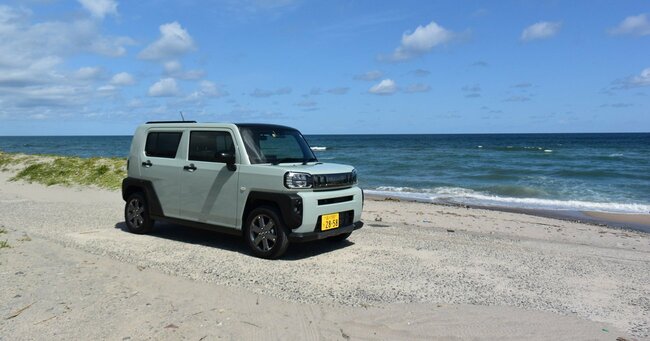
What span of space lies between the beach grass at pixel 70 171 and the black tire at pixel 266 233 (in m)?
10.2

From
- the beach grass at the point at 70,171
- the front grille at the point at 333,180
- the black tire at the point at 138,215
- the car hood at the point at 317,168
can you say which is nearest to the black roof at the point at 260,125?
the car hood at the point at 317,168

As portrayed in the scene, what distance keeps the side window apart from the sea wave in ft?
38.2

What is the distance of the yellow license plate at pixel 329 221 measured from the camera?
670 cm

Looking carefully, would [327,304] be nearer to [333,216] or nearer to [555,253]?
[333,216]

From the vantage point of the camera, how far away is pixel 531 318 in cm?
471

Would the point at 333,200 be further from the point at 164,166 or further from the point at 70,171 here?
the point at 70,171

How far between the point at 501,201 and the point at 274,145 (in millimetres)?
13007

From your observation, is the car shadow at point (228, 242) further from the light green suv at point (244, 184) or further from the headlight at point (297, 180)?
the headlight at point (297, 180)

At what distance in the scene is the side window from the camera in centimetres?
722

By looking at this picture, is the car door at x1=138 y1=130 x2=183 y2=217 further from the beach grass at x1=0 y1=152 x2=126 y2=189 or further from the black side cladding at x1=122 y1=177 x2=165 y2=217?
the beach grass at x1=0 y1=152 x2=126 y2=189

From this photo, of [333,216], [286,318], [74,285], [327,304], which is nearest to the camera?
[286,318]

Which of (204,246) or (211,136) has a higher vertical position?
(211,136)

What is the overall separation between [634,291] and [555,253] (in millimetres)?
2124

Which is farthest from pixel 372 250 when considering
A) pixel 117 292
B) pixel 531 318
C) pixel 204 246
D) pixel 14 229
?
pixel 14 229
